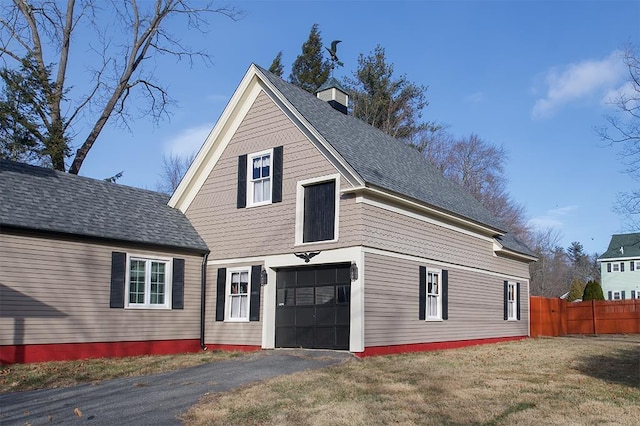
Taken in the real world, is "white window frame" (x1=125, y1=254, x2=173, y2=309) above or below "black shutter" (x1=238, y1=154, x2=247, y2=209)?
below

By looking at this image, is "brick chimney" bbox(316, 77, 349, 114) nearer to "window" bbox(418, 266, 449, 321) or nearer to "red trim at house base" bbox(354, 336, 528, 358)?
"window" bbox(418, 266, 449, 321)

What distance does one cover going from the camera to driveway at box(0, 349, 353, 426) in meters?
8.62

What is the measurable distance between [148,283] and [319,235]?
16.0 feet

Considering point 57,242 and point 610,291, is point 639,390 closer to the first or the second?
point 57,242

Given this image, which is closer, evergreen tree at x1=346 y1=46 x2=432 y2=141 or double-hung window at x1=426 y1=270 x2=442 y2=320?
double-hung window at x1=426 y1=270 x2=442 y2=320

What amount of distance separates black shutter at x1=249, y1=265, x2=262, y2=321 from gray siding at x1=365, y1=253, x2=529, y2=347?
3.43 metres

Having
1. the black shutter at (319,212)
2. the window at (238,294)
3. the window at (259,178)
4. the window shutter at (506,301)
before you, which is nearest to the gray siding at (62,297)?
the window at (238,294)

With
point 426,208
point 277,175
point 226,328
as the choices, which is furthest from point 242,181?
point 426,208

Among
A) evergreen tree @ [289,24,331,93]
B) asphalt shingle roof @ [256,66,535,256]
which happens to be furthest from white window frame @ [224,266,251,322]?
evergreen tree @ [289,24,331,93]

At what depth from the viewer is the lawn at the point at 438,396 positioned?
802 centimetres

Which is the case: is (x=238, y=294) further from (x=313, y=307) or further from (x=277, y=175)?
(x=277, y=175)

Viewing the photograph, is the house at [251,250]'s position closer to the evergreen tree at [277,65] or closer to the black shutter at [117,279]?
the black shutter at [117,279]

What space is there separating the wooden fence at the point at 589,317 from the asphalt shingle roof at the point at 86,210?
1703 cm

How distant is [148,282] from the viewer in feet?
54.3
